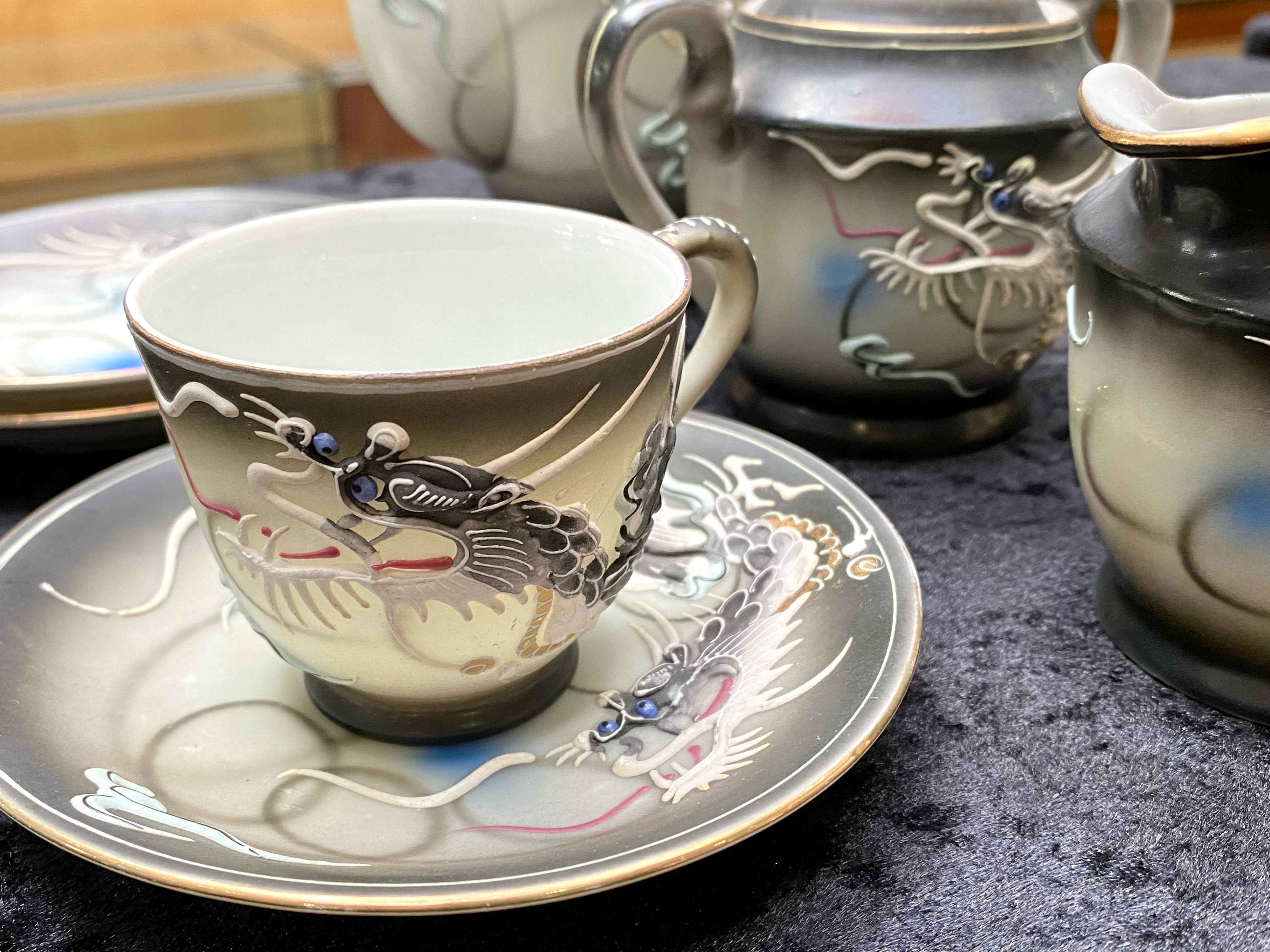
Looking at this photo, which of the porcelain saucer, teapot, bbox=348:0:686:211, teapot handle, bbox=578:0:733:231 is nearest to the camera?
the porcelain saucer

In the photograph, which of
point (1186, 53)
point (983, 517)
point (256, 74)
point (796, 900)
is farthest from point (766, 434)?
point (1186, 53)

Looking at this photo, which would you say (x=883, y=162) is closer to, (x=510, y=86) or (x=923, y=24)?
(x=923, y=24)

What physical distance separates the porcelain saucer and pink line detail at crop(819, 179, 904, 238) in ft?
0.27

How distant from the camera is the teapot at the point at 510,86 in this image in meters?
0.54

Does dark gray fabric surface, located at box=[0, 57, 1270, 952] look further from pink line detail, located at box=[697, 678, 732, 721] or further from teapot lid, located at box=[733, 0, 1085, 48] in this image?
teapot lid, located at box=[733, 0, 1085, 48]

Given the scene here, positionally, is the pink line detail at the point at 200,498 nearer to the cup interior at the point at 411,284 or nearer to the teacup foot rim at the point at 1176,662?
the cup interior at the point at 411,284

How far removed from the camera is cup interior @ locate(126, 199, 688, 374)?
1.12 feet

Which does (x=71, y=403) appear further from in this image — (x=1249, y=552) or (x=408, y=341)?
(x=1249, y=552)

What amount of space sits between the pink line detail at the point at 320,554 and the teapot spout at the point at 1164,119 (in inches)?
8.3

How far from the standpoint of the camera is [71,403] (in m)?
0.44

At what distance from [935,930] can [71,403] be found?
1.13ft

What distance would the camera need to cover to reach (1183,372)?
0.30 m

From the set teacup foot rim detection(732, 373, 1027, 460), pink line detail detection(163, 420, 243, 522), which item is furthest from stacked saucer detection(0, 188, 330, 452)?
teacup foot rim detection(732, 373, 1027, 460)

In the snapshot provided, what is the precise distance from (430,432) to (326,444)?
0.08 feet
